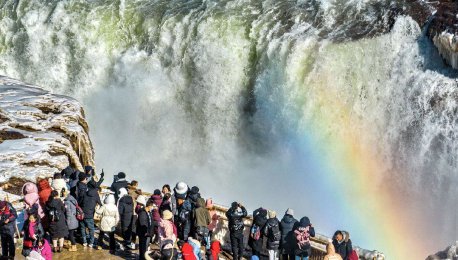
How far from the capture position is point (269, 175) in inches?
1264

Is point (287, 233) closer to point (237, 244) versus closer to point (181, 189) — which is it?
point (237, 244)

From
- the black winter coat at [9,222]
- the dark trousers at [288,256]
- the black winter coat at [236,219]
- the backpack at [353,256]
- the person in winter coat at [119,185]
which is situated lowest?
the backpack at [353,256]

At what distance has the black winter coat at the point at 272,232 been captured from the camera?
16641 millimetres

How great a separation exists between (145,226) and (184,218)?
3.91 ft

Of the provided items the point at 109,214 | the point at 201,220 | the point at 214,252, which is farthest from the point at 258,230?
the point at 109,214

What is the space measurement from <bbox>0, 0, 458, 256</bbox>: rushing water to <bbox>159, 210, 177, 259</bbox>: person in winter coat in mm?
13608

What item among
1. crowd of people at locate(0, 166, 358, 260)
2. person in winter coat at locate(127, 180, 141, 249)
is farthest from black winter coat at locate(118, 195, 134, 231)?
person in winter coat at locate(127, 180, 141, 249)

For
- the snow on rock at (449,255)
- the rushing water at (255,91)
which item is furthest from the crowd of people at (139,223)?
the rushing water at (255,91)

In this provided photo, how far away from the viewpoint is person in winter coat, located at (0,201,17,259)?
16478 millimetres

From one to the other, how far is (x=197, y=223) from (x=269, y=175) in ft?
48.8

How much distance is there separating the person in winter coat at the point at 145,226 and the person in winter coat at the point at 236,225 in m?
1.71

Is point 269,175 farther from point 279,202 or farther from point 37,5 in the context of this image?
point 37,5

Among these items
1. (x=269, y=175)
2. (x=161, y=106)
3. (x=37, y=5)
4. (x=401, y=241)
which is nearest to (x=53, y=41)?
(x=37, y=5)

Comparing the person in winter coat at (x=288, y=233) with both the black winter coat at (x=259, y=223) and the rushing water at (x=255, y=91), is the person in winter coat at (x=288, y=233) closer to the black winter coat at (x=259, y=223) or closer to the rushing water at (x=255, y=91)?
the black winter coat at (x=259, y=223)
